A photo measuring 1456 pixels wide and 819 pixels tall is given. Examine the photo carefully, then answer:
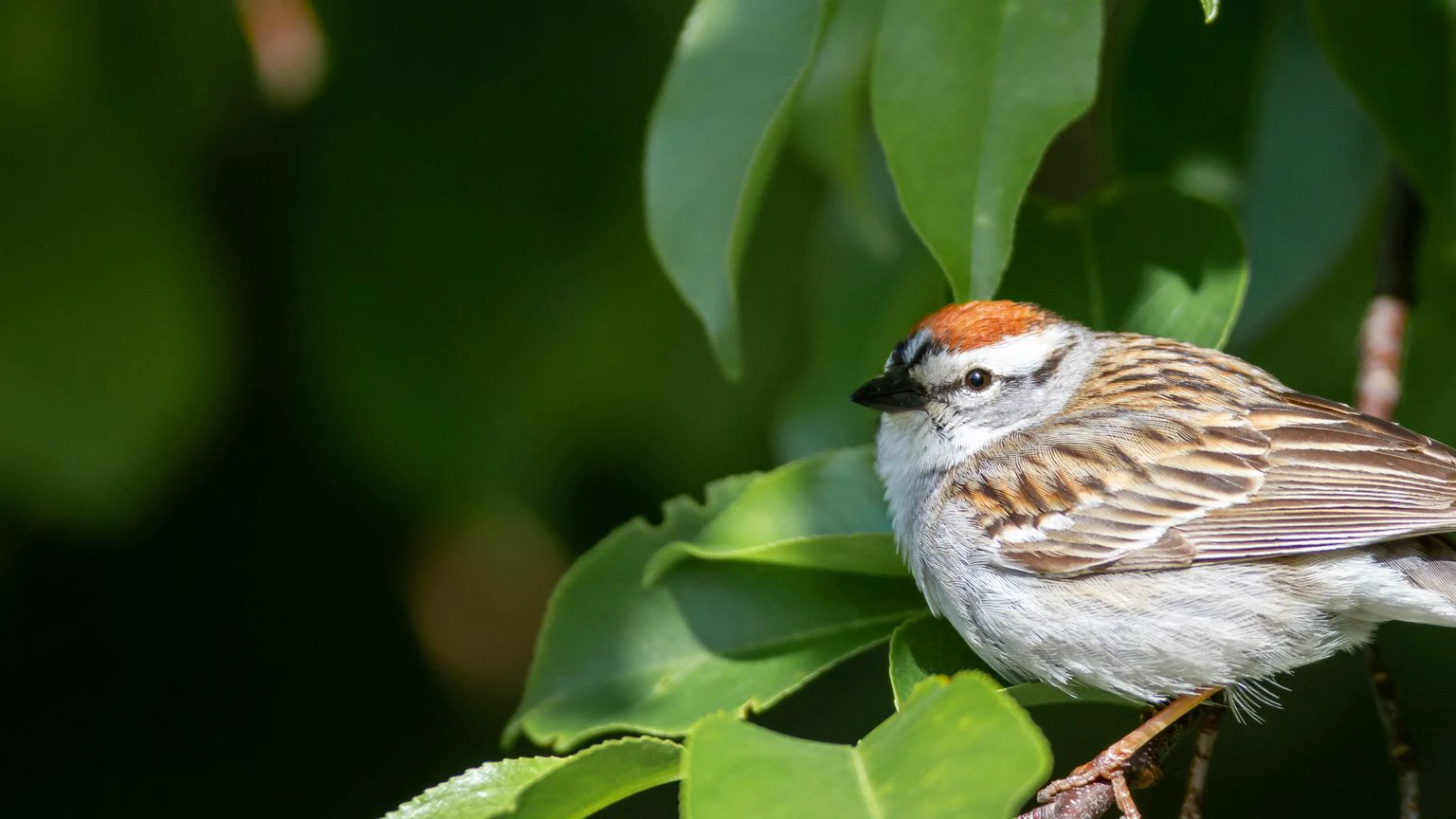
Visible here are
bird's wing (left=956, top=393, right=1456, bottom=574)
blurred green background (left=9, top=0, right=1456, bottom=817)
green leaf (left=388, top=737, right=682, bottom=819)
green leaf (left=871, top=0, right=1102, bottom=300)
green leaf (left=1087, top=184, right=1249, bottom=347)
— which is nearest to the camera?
green leaf (left=388, top=737, right=682, bottom=819)

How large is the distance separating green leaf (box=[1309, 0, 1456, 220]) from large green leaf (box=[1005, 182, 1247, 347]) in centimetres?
46

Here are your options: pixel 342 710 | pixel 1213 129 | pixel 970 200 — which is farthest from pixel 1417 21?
pixel 342 710

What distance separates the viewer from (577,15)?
3.70 m

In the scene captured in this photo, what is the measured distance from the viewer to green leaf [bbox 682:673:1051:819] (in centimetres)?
155

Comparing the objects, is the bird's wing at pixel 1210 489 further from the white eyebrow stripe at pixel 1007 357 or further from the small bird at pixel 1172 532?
the white eyebrow stripe at pixel 1007 357

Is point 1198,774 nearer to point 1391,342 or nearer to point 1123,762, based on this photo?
point 1123,762

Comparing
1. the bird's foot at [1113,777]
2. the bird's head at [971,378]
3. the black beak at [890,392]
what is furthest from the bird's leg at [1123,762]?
the black beak at [890,392]

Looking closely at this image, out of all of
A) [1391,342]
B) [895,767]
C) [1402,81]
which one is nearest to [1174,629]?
[1391,342]

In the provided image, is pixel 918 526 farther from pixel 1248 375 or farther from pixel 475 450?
pixel 475 450

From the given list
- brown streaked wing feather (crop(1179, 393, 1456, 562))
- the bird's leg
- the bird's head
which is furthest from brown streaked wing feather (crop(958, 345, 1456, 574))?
the bird's leg

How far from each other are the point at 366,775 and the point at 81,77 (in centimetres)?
226

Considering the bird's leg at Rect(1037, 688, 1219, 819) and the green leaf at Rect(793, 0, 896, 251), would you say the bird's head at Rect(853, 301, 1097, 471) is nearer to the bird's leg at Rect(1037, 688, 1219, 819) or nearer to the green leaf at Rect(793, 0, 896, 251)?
the green leaf at Rect(793, 0, 896, 251)

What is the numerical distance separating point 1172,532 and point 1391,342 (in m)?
0.74

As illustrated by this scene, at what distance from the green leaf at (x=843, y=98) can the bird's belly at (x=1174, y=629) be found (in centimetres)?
88
